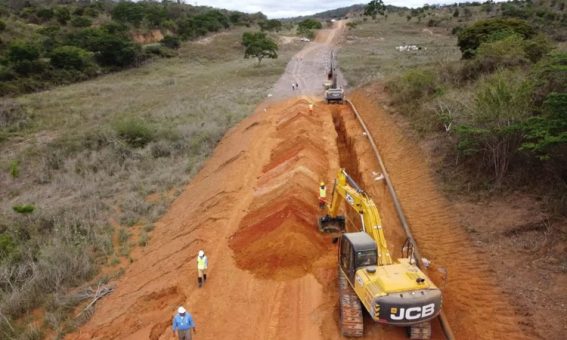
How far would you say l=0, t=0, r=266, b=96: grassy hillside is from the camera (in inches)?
1821

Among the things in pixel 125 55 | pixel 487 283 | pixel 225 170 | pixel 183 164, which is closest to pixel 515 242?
pixel 487 283

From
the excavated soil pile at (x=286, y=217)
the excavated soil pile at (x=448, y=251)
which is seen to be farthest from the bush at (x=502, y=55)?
the excavated soil pile at (x=286, y=217)

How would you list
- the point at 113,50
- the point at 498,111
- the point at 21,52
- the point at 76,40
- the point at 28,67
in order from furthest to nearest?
the point at 76,40, the point at 113,50, the point at 21,52, the point at 28,67, the point at 498,111

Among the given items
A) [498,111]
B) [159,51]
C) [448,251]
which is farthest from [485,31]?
[159,51]

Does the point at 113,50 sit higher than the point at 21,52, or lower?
lower

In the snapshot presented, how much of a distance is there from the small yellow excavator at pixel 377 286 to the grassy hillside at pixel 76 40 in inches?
1603

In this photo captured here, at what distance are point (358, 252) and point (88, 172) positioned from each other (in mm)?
16665

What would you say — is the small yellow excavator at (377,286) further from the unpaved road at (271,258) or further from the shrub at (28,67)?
the shrub at (28,67)

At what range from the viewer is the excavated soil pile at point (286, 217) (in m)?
12.3

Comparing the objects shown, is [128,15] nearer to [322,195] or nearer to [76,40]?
[76,40]

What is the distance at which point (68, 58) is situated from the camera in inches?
1938

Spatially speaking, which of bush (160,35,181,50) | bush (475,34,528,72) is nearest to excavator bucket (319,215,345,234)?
bush (475,34,528,72)

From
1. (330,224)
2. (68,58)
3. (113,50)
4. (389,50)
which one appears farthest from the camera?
(389,50)

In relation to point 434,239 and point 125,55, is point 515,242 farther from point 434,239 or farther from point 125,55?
point 125,55
